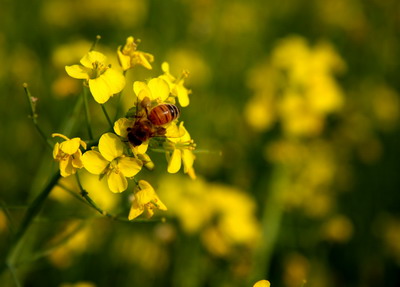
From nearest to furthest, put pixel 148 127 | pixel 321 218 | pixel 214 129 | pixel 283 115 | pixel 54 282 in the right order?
pixel 148 127, pixel 54 282, pixel 283 115, pixel 321 218, pixel 214 129

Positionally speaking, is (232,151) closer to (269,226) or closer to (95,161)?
(269,226)

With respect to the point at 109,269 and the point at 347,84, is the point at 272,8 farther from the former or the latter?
the point at 109,269

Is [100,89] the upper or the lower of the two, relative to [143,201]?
upper

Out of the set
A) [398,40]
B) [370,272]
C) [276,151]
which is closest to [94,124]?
[276,151]

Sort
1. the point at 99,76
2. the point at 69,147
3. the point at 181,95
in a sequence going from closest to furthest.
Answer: the point at 69,147
the point at 99,76
the point at 181,95

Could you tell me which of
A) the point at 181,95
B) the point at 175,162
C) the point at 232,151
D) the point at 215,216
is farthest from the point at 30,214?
the point at 232,151

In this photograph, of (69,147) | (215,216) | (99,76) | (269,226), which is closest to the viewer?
(69,147)
